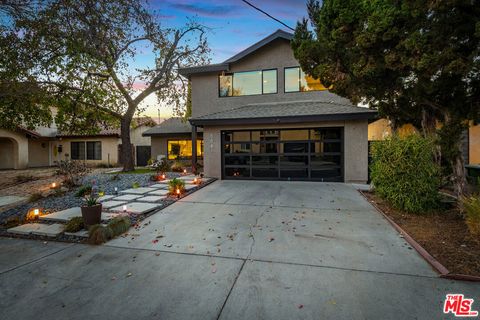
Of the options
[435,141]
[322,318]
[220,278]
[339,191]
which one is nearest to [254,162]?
[339,191]

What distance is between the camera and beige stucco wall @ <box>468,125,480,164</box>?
10016 mm

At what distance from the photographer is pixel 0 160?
65.8 feet

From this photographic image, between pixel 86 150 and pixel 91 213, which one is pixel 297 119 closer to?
pixel 91 213

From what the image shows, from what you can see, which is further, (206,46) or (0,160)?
(0,160)

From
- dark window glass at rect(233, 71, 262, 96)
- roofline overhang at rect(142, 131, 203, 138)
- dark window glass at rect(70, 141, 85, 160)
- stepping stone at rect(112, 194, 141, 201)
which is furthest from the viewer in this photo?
dark window glass at rect(70, 141, 85, 160)

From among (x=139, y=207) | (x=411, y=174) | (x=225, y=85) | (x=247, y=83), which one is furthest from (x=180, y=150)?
(x=411, y=174)

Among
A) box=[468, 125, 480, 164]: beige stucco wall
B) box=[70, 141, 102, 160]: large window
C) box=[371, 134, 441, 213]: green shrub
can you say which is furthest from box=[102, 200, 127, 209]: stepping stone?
box=[70, 141, 102, 160]: large window

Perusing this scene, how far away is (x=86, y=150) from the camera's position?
21.6 metres

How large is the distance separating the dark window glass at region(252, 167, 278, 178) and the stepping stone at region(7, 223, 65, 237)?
8099 millimetres

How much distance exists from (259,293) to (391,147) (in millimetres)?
5379

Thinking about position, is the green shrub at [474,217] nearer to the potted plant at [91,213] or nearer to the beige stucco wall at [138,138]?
the potted plant at [91,213]

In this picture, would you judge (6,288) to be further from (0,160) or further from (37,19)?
(0,160)

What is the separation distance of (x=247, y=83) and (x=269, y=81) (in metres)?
1.17

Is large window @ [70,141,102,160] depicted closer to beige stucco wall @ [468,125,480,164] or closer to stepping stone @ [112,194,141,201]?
stepping stone @ [112,194,141,201]
